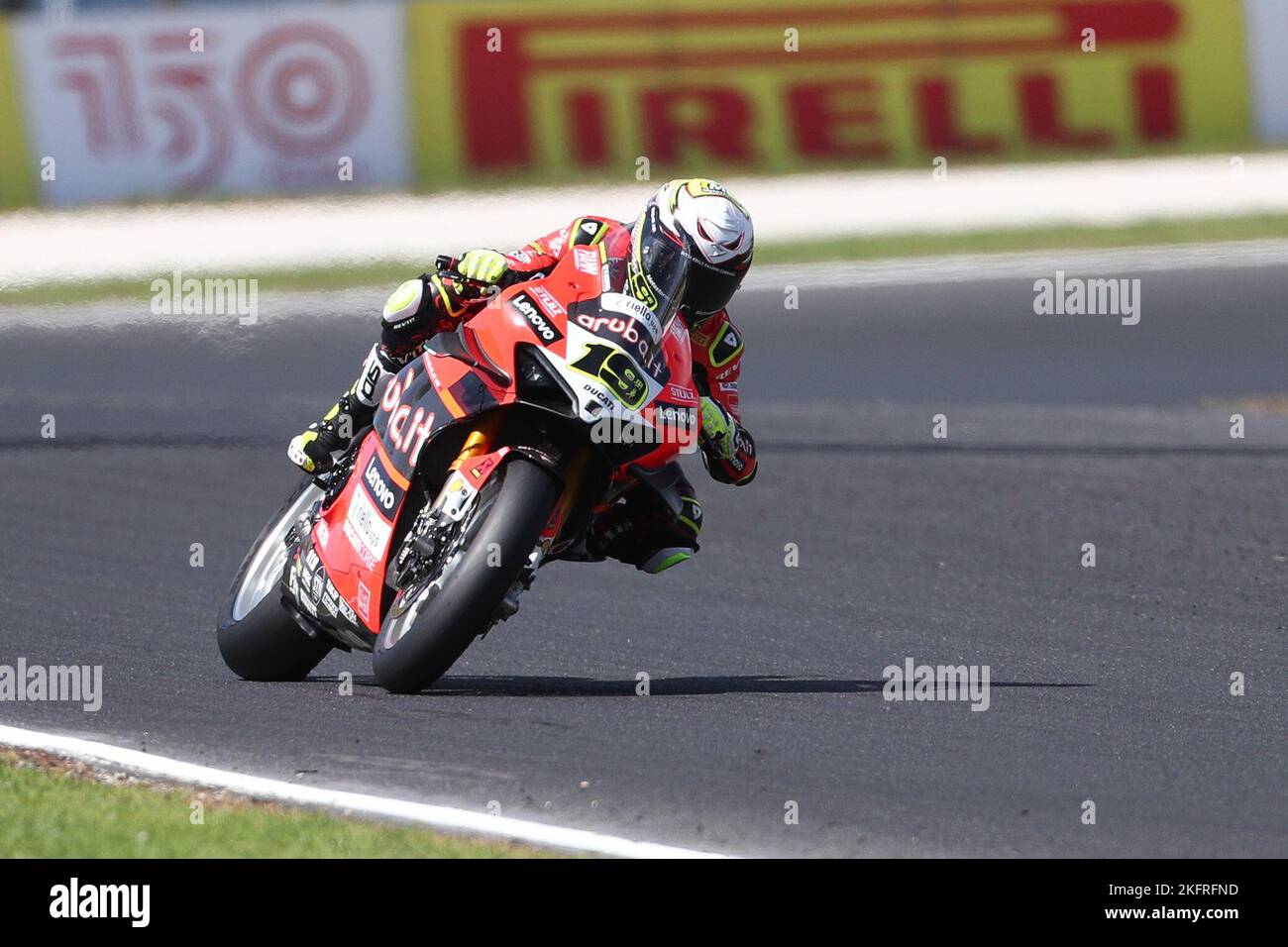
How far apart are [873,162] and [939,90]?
852 mm

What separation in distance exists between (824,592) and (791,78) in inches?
435

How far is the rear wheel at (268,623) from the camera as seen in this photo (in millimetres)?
7199

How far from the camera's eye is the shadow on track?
7.10 metres

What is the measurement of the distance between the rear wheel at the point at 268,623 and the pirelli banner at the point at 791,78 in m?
12.1

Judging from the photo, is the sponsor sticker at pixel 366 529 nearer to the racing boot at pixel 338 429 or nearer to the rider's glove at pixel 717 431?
the racing boot at pixel 338 429

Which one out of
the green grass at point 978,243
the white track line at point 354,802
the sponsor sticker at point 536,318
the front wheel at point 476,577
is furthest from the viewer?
the green grass at point 978,243

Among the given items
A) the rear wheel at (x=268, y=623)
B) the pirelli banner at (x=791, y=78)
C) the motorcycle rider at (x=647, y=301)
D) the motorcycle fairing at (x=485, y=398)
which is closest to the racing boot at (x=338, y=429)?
the motorcycle rider at (x=647, y=301)

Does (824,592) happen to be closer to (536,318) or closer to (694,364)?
(694,364)

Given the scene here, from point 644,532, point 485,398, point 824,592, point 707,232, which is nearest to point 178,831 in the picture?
point 485,398

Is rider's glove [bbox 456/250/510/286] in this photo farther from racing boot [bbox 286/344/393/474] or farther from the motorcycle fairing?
racing boot [bbox 286/344/393/474]

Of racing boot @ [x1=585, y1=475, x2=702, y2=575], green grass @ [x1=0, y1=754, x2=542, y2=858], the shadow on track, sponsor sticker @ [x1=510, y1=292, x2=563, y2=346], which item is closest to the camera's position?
green grass @ [x1=0, y1=754, x2=542, y2=858]

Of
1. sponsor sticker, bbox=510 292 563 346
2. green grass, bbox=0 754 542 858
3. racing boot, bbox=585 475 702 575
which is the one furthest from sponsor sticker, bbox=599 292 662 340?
green grass, bbox=0 754 542 858

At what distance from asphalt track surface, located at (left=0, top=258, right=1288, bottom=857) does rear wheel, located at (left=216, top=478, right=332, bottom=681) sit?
0.10 metres
